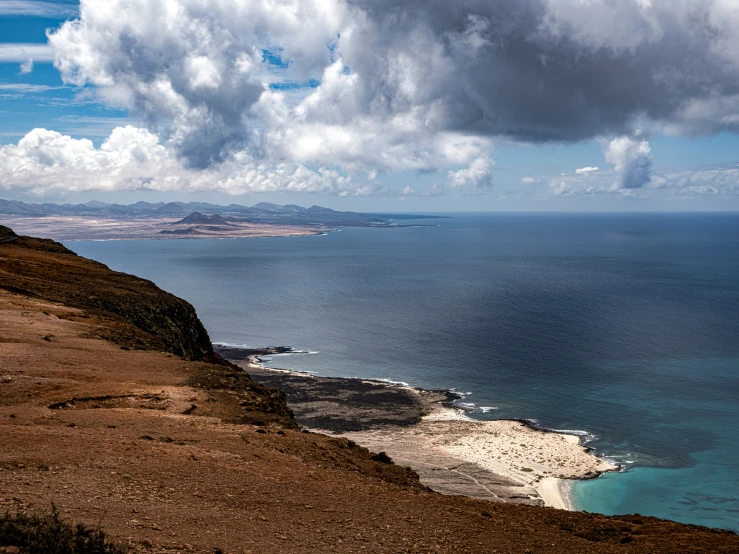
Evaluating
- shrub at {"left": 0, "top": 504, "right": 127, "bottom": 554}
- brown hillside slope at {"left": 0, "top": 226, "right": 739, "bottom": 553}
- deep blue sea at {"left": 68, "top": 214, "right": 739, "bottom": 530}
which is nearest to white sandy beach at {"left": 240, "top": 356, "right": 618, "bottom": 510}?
deep blue sea at {"left": 68, "top": 214, "right": 739, "bottom": 530}

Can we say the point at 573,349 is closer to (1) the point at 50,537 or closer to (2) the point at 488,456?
(2) the point at 488,456

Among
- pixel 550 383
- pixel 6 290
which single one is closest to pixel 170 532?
pixel 6 290

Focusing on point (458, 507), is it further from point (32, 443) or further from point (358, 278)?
point (358, 278)

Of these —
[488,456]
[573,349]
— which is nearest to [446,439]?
[488,456]

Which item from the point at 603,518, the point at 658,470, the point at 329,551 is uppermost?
the point at 329,551

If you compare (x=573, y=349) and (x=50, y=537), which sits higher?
(x=50, y=537)

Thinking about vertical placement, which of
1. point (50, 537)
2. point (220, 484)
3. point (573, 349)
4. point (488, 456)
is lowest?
point (488, 456)
